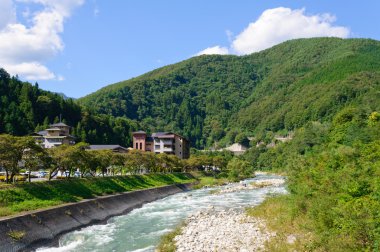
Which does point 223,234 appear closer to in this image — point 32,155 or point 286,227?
point 286,227

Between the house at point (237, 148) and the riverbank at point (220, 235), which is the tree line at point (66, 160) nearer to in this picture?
the riverbank at point (220, 235)

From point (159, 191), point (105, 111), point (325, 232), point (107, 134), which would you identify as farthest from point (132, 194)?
point (105, 111)

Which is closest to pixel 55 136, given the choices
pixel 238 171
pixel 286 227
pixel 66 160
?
pixel 238 171

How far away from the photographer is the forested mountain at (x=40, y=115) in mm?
91625

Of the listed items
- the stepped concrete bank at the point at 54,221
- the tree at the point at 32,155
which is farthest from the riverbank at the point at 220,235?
the tree at the point at 32,155

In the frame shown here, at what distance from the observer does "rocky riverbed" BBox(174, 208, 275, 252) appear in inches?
769

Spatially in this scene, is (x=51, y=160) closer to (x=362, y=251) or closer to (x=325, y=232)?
(x=325, y=232)

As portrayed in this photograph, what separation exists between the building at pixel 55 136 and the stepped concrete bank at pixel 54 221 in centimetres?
4869

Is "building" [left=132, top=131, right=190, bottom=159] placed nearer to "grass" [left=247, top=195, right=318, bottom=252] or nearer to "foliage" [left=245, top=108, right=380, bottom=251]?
"foliage" [left=245, top=108, right=380, bottom=251]

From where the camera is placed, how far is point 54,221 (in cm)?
2562

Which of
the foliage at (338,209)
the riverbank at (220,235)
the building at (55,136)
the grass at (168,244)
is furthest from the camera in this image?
the building at (55,136)

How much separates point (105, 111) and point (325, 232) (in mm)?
184200

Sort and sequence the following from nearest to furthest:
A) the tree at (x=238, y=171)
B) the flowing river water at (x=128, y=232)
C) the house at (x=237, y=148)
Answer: the flowing river water at (x=128, y=232) < the tree at (x=238, y=171) < the house at (x=237, y=148)

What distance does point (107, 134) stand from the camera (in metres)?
117
